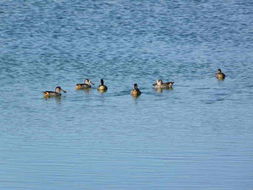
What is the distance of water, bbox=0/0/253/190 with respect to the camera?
24.0 m

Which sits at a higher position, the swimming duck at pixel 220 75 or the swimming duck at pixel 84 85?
the swimming duck at pixel 220 75

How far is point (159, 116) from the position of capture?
101 ft

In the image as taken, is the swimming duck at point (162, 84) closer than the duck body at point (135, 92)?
No

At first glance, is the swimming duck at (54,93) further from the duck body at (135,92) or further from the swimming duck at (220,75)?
the swimming duck at (220,75)

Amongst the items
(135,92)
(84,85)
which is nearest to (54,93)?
(84,85)

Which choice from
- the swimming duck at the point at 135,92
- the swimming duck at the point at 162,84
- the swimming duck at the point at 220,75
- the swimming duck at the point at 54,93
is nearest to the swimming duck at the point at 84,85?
the swimming duck at the point at 54,93

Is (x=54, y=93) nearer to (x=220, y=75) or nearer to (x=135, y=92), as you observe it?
(x=135, y=92)

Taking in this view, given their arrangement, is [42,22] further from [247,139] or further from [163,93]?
[247,139]

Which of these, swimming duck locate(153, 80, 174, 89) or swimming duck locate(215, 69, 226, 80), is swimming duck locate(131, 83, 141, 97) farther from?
swimming duck locate(215, 69, 226, 80)

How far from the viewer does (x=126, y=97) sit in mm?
34562

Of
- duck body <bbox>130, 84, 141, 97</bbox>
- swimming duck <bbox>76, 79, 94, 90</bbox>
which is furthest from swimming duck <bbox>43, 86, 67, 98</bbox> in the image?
duck body <bbox>130, 84, 141, 97</bbox>

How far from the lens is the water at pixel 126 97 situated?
24016 mm

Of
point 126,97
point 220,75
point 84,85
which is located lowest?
point 126,97

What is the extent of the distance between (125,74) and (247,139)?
1200cm
